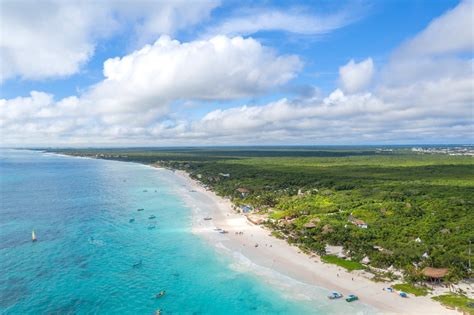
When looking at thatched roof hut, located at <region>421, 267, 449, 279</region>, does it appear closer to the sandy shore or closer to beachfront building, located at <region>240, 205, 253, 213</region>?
the sandy shore

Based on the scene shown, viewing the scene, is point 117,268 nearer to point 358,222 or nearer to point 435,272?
point 435,272

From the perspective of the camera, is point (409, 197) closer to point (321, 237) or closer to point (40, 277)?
point (321, 237)

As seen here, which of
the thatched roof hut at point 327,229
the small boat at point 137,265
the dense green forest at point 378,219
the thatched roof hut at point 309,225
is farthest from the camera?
the thatched roof hut at point 309,225

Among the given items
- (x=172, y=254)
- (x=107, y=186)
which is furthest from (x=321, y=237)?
(x=107, y=186)

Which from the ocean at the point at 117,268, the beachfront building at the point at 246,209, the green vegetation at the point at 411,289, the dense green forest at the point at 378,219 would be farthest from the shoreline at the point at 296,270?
the beachfront building at the point at 246,209

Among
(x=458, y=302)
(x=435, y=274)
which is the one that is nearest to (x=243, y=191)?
(x=435, y=274)

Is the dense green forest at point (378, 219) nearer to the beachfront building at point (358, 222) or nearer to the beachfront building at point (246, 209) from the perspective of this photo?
the beachfront building at point (358, 222)
